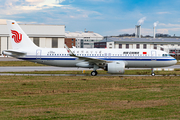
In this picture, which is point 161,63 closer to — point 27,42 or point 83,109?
point 27,42

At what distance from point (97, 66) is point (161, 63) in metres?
9.05

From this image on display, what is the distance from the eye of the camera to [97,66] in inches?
1341

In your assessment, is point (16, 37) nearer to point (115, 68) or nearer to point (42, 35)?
point (115, 68)

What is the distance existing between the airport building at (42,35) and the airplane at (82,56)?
79188 millimetres

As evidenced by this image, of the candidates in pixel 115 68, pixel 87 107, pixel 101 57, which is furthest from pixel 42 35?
pixel 87 107

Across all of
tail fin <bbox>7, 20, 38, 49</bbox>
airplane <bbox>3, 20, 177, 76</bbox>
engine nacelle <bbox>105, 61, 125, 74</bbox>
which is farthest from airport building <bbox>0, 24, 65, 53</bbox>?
engine nacelle <bbox>105, 61, 125, 74</bbox>

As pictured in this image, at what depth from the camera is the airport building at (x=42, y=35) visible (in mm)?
113812

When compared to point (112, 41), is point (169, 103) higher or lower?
lower

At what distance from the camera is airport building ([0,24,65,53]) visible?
114 m

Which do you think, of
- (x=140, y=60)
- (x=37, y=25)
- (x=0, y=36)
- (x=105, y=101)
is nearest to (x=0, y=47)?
(x=0, y=36)

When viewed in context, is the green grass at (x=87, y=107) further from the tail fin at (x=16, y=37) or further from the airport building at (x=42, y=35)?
the airport building at (x=42, y=35)

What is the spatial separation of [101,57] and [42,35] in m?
83.4

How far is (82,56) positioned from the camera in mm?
33938

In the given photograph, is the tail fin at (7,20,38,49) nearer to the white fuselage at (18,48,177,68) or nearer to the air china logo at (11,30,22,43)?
the air china logo at (11,30,22,43)
